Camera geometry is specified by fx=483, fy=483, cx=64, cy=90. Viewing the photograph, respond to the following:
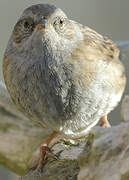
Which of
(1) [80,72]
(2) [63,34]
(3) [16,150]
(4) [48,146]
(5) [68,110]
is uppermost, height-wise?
(2) [63,34]

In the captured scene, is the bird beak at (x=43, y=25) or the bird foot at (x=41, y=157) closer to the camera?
the bird beak at (x=43, y=25)

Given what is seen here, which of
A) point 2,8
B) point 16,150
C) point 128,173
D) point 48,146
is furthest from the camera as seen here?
point 2,8

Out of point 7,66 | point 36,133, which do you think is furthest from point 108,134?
point 36,133

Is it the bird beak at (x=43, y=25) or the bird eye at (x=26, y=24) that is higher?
the bird beak at (x=43, y=25)

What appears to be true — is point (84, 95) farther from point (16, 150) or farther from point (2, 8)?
point (2, 8)

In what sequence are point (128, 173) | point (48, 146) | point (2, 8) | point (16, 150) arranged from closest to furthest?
point (128, 173), point (48, 146), point (16, 150), point (2, 8)

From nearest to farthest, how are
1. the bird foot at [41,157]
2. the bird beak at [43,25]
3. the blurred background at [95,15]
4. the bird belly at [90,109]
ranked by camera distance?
1. the bird beak at [43,25]
2. the bird belly at [90,109]
3. the bird foot at [41,157]
4. the blurred background at [95,15]

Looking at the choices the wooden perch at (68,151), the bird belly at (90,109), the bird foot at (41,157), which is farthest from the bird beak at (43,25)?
the bird foot at (41,157)

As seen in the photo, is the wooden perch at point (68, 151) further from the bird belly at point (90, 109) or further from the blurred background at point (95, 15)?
the blurred background at point (95, 15)
